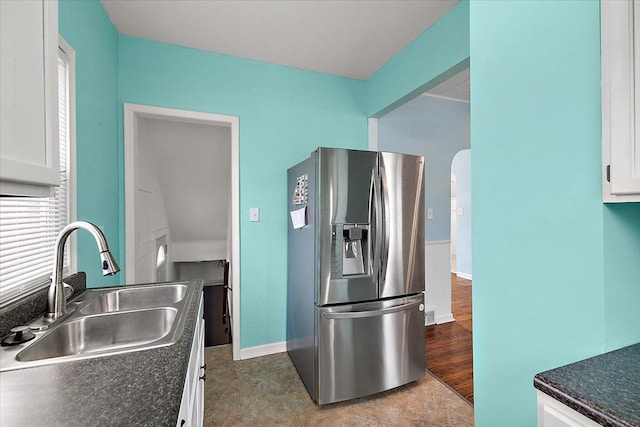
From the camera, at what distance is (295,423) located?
5.50 feet

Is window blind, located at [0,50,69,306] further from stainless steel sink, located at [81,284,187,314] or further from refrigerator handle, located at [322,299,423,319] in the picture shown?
refrigerator handle, located at [322,299,423,319]

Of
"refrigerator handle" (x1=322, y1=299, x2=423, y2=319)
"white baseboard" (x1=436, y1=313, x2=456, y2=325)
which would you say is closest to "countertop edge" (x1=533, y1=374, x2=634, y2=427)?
"refrigerator handle" (x1=322, y1=299, x2=423, y2=319)

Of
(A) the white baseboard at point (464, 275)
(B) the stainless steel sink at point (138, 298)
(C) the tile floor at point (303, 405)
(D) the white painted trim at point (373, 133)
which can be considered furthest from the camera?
(A) the white baseboard at point (464, 275)

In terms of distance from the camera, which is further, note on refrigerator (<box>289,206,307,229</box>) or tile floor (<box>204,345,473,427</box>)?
note on refrigerator (<box>289,206,307,229</box>)

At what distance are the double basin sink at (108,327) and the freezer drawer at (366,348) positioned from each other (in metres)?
0.91

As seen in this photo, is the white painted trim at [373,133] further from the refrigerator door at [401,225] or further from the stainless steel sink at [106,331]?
the stainless steel sink at [106,331]

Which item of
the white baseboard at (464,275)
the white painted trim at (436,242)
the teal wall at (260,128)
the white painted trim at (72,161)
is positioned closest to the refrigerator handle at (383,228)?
the teal wall at (260,128)

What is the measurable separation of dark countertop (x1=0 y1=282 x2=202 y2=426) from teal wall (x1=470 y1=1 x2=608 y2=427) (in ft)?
3.53

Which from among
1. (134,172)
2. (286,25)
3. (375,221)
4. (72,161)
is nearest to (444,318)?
(375,221)

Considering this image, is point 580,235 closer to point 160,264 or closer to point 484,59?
point 484,59

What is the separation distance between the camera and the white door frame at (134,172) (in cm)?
207

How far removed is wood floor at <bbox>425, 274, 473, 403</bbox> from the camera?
6.83ft

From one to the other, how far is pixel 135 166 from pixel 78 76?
2.63 ft

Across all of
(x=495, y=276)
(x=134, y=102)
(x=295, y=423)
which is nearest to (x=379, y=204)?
(x=495, y=276)
